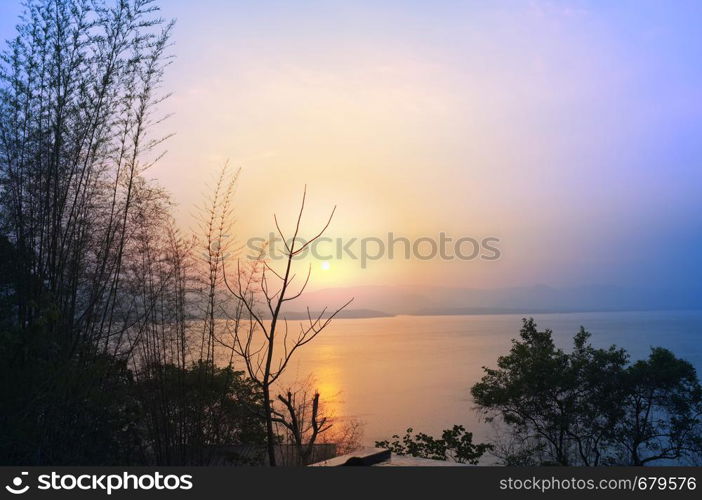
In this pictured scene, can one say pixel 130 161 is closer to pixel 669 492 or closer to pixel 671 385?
pixel 669 492

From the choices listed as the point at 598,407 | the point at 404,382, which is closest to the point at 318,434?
the point at 598,407

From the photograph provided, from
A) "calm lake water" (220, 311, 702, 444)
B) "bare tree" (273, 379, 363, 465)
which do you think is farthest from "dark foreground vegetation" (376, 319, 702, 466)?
"bare tree" (273, 379, 363, 465)

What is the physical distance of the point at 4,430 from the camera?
257 cm

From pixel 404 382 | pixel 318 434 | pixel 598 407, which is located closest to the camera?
pixel 318 434

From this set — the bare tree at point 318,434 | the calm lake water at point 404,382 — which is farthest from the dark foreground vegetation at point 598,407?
the bare tree at point 318,434

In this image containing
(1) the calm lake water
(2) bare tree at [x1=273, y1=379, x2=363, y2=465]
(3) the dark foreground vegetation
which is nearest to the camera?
(2) bare tree at [x1=273, y1=379, x2=363, y2=465]

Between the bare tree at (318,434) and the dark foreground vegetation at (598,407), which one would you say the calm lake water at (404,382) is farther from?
the dark foreground vegetation at (598,407)

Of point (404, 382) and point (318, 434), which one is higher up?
point (318, 434)

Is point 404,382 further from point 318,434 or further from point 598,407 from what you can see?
point 318,434

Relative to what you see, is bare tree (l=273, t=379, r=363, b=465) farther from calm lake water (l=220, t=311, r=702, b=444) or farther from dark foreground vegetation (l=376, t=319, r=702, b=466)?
dark foreground vegetation (l=376, t=319, r=702, b=466)

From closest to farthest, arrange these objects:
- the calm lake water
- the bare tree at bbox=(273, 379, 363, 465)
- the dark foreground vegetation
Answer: the bare tree at bbox=(273, 379, 363, 465) < the calm lake water < the dark foreground vegetation

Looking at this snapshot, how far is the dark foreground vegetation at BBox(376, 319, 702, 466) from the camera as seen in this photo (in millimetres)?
8664

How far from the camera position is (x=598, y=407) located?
28.9 feet

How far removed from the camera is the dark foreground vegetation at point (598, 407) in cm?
866
